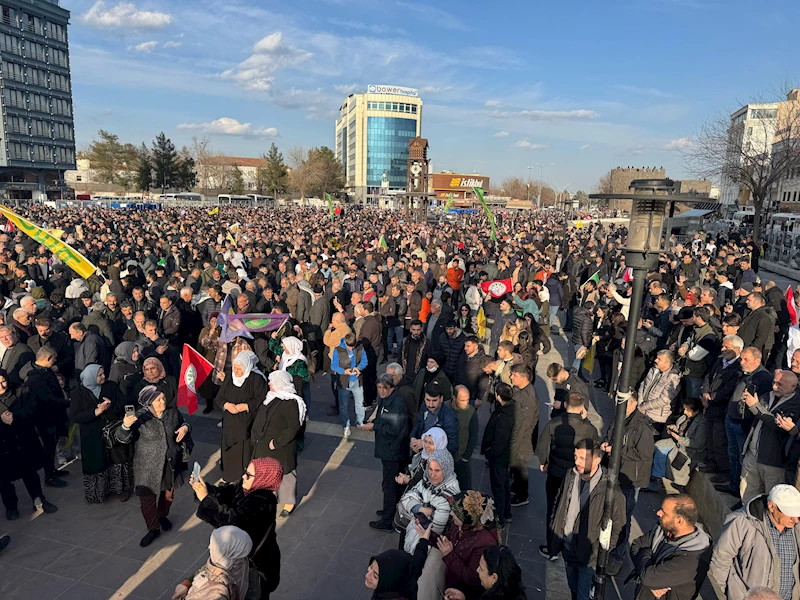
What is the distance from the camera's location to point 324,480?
6.29 m

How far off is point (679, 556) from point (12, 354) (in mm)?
7159

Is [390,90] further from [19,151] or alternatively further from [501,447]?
[501,447]

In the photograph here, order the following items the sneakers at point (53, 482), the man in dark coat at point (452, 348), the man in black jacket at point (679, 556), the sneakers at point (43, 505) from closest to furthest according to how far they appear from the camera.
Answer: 1. the man in black jacket at point (679, 556)
2. the sneakers at point (43, 505)
3. the sneakers at point (53, 482)
4. the man in dark coat at point (452, 348)

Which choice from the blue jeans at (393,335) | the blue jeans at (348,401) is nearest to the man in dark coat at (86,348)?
the blue jeans at (348,401)

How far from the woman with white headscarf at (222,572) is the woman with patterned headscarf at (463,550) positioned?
3.63 ft

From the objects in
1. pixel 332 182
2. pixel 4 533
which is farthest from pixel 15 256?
pixel 332 182

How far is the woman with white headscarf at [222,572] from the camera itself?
9.01 feet

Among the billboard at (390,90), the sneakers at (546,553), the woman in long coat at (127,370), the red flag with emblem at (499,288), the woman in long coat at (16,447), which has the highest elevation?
the billboard at (390,90)

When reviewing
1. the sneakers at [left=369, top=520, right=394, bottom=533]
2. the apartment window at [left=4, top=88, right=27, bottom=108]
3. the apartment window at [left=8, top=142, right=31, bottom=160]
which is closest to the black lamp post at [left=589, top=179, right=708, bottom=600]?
the sneakers at [left=369, top=520, right=394, bottom=533]

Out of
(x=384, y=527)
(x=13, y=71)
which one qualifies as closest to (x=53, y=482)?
(x=384, y=527)

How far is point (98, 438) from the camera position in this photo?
5.37m

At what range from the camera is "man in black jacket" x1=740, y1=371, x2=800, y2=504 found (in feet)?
14.9

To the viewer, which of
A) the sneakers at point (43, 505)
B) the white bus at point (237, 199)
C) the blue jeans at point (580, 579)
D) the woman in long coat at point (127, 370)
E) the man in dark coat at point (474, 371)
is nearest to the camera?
the blue jeans at point (580, 579)

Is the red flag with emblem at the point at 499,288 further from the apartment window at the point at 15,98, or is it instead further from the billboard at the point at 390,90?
the billboard at the point at 390,90
